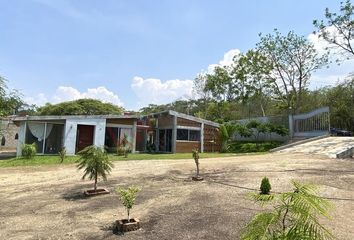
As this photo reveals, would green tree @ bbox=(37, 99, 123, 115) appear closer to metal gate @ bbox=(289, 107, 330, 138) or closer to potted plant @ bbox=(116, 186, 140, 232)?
metal gate @ bbox=(289, 107, 330, 138)

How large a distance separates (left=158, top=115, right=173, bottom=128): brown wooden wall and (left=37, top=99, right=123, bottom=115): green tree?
65.6ft

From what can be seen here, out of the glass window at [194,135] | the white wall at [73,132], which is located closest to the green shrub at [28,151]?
the white wall at [73,132]

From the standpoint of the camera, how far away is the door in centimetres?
2616

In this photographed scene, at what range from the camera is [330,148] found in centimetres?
1994

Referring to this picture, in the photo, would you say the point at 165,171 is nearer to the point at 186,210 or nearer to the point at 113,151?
the point at 186,210

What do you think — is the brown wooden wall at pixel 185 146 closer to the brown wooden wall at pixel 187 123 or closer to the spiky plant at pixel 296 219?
the brown wooden wall at pixel 187 123

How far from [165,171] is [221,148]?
664 inches

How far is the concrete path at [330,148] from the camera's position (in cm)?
1831

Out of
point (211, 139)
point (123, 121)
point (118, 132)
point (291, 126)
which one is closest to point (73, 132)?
point (118, 132)

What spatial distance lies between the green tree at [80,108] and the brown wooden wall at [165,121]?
19987mm

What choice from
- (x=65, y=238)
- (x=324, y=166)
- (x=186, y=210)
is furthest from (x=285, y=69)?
(x=65, y=238)

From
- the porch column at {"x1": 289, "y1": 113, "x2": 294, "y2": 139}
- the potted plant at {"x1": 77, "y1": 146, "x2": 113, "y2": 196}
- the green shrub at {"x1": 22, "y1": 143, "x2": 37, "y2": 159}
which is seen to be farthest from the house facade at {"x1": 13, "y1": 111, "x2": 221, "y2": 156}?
the potted plant at {"x1": 77, "y1": 146, "x2": 113, "y2": 196}

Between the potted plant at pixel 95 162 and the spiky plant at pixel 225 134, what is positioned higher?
the spiky plant at pixel 225 134

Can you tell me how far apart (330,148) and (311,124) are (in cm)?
839
